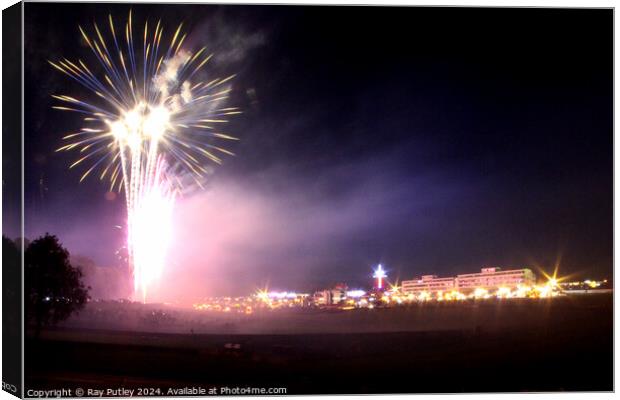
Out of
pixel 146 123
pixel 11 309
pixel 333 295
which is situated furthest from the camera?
pixel 333 295

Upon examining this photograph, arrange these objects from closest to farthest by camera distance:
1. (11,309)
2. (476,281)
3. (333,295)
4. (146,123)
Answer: (11,309), (146,123), (476,281), (333,295)

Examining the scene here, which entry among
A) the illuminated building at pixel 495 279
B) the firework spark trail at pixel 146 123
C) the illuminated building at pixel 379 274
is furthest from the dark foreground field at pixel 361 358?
the firework spark trail at pixel 146 123

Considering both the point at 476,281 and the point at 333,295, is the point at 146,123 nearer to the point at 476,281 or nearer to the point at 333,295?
the point at 333,295

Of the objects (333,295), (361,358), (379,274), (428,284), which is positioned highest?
(379,274)

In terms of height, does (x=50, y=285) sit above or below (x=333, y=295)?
above

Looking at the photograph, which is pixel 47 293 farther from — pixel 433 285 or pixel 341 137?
pixel 433 285

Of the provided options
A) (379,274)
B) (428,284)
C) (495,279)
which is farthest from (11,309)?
(495,279)

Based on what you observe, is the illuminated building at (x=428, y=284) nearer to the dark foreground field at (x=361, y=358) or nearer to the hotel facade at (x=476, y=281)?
the hotel facade at (x=476, y=281)
